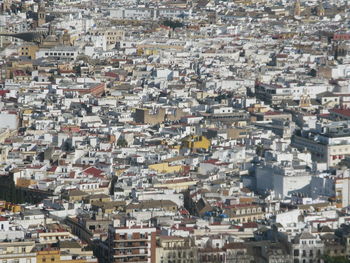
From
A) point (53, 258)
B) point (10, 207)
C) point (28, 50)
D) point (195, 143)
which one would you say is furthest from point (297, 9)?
point (53, 258)

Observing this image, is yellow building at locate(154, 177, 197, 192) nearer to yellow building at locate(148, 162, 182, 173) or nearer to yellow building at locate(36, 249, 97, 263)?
yellow building at locate(148, 162, 182, 173)

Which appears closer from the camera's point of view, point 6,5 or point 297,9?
point 6,5

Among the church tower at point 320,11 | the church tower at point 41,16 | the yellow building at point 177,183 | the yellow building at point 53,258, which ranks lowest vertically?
the church tower at point 320,11

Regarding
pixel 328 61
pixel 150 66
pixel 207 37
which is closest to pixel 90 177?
pixel 150 66

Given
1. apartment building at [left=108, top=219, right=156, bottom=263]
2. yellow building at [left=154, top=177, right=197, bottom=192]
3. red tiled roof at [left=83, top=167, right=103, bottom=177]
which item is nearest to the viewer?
apartment building at [left=108, top=219, right=156, bottom=263]

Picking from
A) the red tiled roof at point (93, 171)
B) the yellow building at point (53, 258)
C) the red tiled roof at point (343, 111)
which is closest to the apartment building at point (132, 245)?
the yellow building at point (53, 258)

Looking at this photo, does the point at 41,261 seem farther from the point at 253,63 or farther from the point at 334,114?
the point at 253,63

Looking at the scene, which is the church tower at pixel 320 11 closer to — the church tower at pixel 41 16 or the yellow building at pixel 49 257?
the church tower at pixel 41 16

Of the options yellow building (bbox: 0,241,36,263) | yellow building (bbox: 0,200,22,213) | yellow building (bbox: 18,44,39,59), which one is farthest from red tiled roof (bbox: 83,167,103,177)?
yellow building (bbox: 18,44,39,59)

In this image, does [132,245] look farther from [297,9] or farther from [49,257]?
[297,9]

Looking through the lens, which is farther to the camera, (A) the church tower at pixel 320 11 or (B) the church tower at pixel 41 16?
(A) the church tower at pixel 320 11
